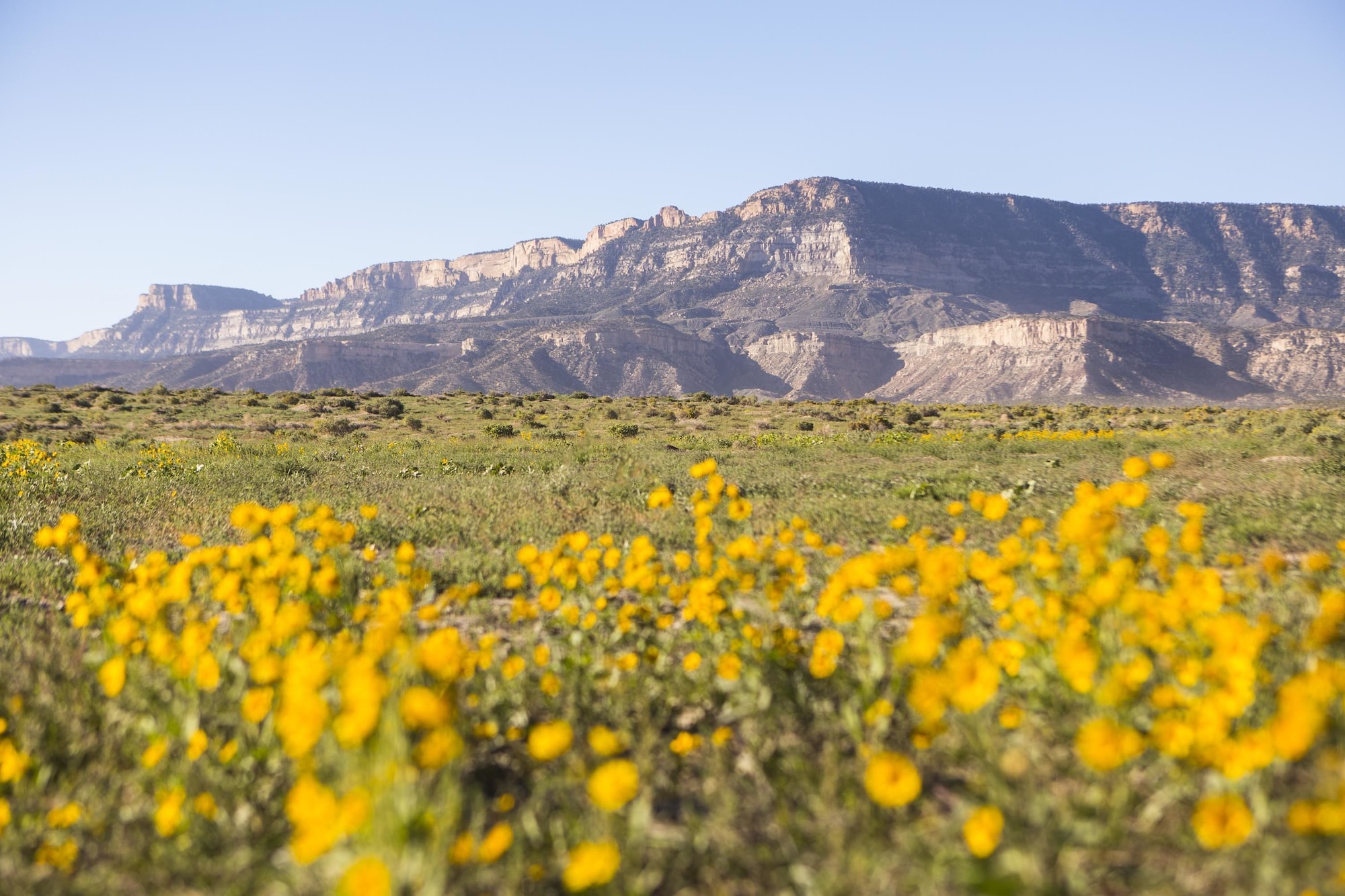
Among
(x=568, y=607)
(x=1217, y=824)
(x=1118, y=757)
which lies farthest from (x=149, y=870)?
(x=1217, y=824)

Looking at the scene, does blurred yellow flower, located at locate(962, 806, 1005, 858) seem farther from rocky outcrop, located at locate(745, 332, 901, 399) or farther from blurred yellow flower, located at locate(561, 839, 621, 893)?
rocky outcrop, located at locate(745, 332, 901, 399)

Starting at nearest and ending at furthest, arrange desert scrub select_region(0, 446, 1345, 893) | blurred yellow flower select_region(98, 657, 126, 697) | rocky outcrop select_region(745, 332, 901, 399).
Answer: desert scrub select_region(0, 446, 1345, 893) < blurred yellow flower select_region(98, 657, 126, 697) < rocky outcrop select_region(745, 332, 901, 399)

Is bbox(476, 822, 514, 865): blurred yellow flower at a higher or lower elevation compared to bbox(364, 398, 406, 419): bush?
lower

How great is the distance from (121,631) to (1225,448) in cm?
1975

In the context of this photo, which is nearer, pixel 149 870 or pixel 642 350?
pixel 149 870

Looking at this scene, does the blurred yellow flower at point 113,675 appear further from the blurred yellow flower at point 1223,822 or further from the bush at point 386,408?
the bush at point 386,408

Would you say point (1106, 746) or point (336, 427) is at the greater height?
point (1106, 746)

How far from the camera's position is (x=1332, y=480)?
33.9 feet

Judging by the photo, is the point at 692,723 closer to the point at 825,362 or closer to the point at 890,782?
the point at 890,782

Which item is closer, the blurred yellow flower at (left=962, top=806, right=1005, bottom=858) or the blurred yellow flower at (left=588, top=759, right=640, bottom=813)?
the blurred yellow flower at (left=962, top=806, right=1005, bottom=858)

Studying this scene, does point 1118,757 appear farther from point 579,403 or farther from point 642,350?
point 642,350

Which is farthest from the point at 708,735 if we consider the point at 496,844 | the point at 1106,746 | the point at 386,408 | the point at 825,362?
the point at 825,362

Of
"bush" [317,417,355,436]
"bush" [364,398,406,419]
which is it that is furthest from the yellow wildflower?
"bush" [364,398,406,419]

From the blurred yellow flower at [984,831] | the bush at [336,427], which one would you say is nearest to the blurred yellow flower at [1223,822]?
the blurred yellow flower at [984,831]
